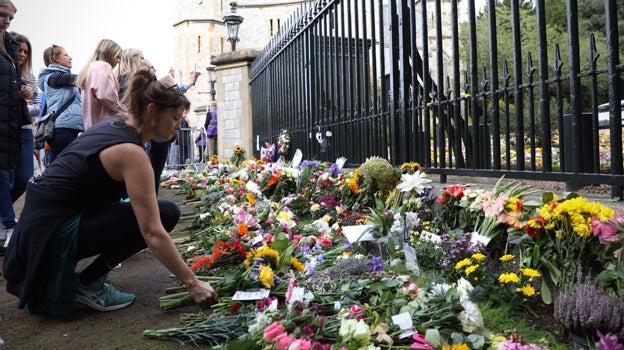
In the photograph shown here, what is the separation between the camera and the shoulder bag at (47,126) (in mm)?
5672

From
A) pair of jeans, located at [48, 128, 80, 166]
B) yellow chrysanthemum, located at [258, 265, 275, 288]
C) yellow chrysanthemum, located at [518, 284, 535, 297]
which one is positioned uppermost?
pair of jeans, located at [48, 128, 80, 166]

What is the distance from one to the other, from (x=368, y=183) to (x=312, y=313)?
2141mm

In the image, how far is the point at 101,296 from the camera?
320 cm

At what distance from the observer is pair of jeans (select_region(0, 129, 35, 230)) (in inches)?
195

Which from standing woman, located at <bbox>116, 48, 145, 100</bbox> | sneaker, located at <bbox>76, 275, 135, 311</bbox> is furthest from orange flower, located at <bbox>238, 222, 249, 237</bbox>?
standing woman, located at <bbox>116, 48, 145, 100</bbox>

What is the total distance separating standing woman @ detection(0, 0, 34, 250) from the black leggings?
76.5 inches

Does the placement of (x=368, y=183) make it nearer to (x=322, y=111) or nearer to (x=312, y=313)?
(x=312, y=313)

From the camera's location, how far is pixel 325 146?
6.81 m

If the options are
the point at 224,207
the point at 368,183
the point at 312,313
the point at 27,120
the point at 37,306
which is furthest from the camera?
the point at 224,207

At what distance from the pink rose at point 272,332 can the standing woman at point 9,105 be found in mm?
3395

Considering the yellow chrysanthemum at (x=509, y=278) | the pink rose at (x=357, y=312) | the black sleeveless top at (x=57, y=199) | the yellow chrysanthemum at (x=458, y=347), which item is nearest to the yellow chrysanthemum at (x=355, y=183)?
the black sleeveless top at (x=57, y=199)

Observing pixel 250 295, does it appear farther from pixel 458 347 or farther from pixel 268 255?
pixel 458 347

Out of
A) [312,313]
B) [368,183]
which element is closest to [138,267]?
[368,183]

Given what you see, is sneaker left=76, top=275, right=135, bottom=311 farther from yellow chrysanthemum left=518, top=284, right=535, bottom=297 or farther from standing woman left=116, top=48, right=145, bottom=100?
standing woman left=116, top=48, right=145, bottom=100
